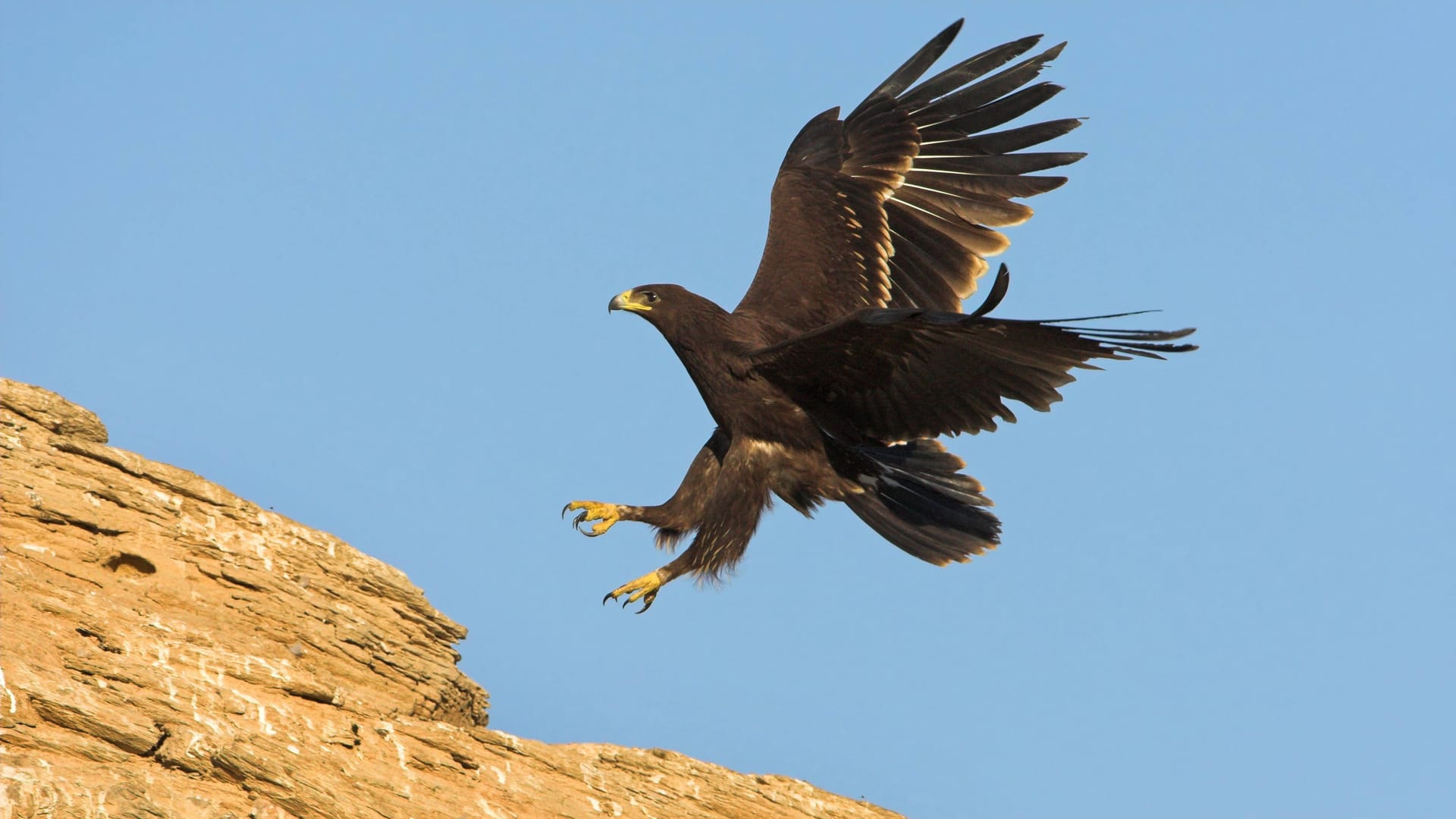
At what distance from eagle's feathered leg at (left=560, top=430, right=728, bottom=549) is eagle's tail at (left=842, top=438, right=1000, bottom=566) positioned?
856 mm

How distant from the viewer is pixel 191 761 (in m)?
6.84

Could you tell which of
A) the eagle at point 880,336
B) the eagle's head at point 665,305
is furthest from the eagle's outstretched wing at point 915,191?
the eagle's head at point 665,305

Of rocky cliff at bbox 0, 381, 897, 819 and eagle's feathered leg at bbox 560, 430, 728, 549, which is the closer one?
rocky cliff at bbox 0, 381, 897, 819

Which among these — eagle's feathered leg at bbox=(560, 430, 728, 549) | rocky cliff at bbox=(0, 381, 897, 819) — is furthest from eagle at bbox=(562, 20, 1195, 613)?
rocky cliff at bbox=(0, 381, 897, 819)

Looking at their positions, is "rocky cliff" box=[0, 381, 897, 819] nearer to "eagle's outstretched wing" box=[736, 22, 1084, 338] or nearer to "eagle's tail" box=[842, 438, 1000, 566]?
"eagle's tail" box=[842, 438, 1000, 566]

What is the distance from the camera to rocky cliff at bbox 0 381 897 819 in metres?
6.71

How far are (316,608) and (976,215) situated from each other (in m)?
5.24

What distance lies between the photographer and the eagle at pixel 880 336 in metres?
8.18

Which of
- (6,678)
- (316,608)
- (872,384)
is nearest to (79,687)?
(6,678)

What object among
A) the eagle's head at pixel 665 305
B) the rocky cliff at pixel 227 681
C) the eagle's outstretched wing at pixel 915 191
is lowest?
the rocky cliff at pixel 227 681

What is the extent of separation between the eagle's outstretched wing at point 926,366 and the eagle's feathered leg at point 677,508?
70 centimetres

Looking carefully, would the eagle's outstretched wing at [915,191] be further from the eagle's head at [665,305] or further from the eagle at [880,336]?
the eagle's head at [665,305]

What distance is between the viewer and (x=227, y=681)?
7.45 m

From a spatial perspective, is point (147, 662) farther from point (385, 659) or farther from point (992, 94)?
point (992, 94)
